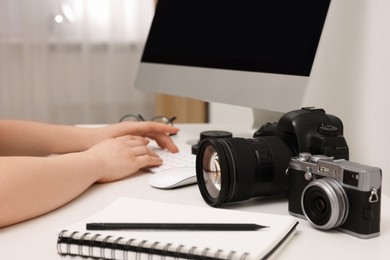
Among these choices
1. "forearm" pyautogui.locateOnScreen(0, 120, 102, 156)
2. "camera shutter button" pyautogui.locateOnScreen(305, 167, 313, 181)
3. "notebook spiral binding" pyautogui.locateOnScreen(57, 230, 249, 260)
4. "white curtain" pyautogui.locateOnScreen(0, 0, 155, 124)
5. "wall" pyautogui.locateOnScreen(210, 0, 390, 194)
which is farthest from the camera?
"white curtain" pyautogui.locateOnScreen(0, 0, 155, 124)

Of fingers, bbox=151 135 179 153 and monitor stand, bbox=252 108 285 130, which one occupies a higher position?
monitor stand, bbox=252 108 285 130

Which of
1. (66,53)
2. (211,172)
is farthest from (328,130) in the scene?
(66,53)

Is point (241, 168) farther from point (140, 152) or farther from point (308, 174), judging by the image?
point (140, 152)

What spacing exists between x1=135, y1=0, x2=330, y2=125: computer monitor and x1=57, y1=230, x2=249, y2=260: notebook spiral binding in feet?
1.21

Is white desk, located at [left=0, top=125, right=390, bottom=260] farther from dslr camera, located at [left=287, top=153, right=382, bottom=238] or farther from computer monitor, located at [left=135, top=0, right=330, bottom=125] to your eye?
computer monitor, located at [left=135, top=0, right=330, bottom=125]

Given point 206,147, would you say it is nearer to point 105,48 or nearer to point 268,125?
point 268,125

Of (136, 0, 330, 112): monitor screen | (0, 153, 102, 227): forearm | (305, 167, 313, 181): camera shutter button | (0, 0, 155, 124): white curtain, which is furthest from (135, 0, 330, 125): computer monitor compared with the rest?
(0, 0, 155, 124): white curtain

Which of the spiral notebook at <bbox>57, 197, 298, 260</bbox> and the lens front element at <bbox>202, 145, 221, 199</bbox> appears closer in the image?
the spiral notebook at <bbox>57, 197, 298, 260</bbox>

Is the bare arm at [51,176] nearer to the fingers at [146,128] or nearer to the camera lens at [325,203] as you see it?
the fingers at [146,128]

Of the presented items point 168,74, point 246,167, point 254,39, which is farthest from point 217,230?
point 168,74

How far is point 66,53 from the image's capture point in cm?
218

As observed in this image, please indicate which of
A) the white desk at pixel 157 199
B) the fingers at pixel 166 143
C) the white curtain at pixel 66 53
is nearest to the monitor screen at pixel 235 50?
the fingers at pixel 166 143

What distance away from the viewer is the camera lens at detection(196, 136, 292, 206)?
617mm

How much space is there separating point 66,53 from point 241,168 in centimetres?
172
